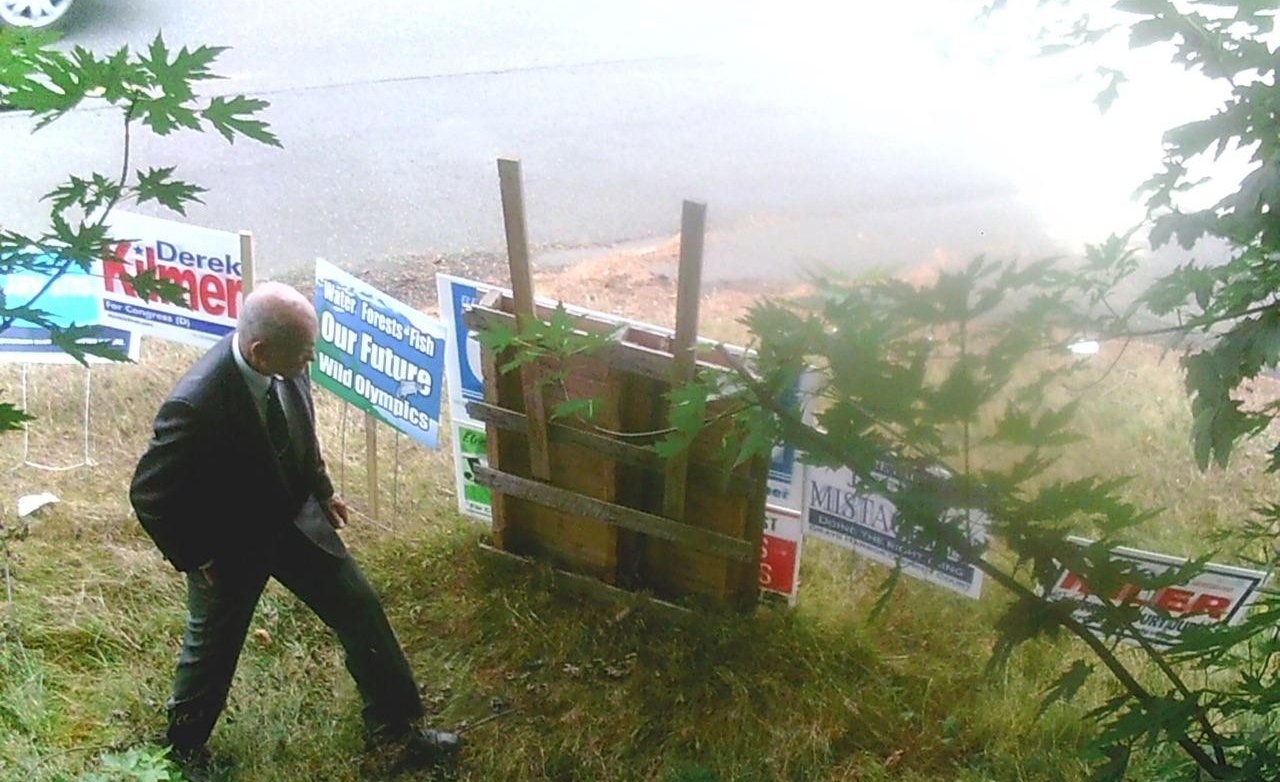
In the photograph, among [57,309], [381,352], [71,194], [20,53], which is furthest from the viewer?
[57,309]

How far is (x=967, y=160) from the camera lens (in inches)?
151

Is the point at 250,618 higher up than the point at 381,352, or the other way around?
the point at 381,352

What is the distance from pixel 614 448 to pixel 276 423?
1.11 m

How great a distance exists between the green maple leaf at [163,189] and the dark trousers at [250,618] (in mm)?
1451

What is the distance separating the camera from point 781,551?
3834mm

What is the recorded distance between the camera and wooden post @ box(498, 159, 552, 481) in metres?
3.46

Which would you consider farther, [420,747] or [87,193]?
[420,747]

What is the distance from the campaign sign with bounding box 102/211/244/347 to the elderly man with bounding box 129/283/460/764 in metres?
1.00

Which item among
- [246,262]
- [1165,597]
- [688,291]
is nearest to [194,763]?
[246,262]

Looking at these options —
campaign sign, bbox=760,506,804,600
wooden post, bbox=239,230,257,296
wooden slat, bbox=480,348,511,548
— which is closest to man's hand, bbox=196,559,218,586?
wooden slat, bbox=480,348,511,548

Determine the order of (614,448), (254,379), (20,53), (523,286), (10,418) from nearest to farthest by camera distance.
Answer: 1. (10,418)
2. (20,53)
3. (254,379)
4. (523,286)
5. (614,448)

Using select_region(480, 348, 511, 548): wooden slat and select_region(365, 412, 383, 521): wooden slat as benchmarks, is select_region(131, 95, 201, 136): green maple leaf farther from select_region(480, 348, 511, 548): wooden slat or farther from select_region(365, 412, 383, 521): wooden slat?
select_region(365, 412, 383, 521): wooden slat

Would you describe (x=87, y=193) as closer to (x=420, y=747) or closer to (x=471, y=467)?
(x=420, y=747)

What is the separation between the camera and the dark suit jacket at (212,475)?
3.01 metres
